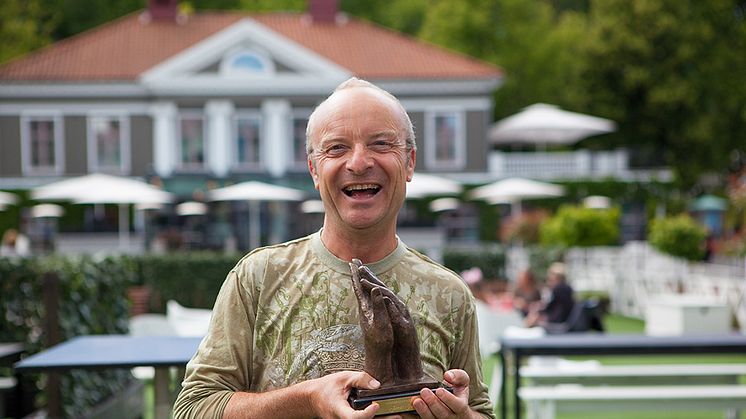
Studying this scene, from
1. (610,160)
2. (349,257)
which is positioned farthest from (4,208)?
(349,257)

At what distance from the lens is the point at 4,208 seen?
2823 cm

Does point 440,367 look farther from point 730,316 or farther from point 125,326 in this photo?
point 730,316

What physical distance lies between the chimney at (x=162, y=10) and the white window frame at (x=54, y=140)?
5.63 meters

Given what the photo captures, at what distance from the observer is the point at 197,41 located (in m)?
31.6

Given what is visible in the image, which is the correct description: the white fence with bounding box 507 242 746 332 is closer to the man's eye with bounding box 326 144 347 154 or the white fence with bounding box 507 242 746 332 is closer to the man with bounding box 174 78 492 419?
the man with bounding box 174 78 492 419

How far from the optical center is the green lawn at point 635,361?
821 cm

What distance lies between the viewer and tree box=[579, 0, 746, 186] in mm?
35625

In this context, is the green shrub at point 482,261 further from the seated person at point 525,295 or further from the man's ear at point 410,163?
the man's ear at point 410,163

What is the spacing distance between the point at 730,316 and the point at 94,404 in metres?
9.09

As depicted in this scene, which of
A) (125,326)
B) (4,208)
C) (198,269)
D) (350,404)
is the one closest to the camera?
(350,404)

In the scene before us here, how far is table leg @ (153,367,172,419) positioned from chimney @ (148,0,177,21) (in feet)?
95.8

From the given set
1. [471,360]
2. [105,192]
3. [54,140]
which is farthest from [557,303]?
[54,140]

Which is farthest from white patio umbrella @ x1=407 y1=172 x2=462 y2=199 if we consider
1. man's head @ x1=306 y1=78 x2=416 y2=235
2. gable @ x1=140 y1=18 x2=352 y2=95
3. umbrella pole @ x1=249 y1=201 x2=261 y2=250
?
man's head @ x1=306 y1=78 x2=416 y2=235

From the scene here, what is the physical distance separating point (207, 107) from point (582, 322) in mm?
20541
